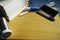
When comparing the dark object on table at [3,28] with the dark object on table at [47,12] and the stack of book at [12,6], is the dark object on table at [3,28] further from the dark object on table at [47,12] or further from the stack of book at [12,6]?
the dark object on table at [47,12]

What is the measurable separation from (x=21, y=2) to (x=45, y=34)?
28 cm

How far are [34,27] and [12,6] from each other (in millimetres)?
193

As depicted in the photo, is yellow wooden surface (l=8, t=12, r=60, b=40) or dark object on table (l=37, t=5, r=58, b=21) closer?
yellow wooden surface (l=8, t=12, r=60, b=40)

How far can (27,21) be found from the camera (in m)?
0.82

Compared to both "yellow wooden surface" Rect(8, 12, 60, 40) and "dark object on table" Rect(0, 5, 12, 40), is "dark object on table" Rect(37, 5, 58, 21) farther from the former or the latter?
"dark object on table" Rect(0, 5, 12, 40)

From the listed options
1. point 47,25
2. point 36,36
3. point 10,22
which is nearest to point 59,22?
point 47,25

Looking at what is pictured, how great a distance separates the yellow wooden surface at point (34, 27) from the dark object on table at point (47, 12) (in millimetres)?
23

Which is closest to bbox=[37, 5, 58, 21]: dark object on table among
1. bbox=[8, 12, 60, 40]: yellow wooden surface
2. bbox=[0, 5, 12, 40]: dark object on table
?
bbox=[8, 12, 60, 40]: yellow wooden surface

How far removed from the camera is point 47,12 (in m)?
0.86

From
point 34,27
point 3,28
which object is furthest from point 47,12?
point 3,28

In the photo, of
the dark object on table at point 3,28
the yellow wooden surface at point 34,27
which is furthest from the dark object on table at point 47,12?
the dark object on table at point 3,28

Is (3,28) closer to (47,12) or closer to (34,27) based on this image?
(34,27)

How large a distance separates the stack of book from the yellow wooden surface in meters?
0.04

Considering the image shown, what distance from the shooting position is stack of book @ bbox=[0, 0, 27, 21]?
0.81m
